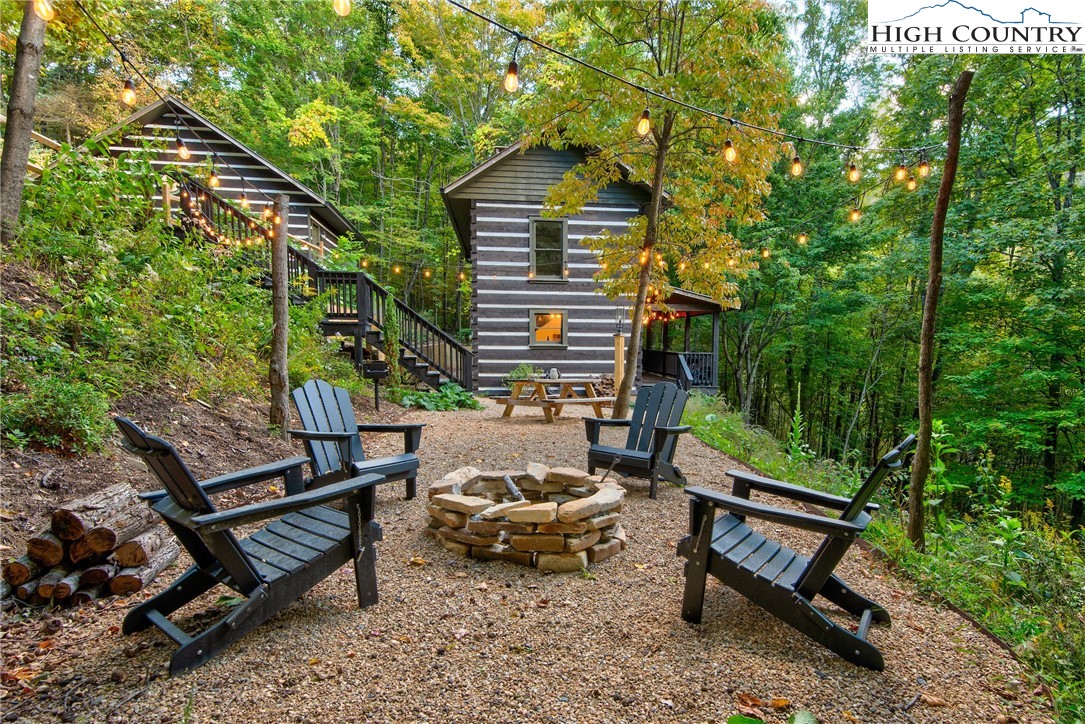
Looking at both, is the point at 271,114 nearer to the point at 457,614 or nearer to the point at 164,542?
the point at 164,542

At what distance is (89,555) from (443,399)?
746 cm

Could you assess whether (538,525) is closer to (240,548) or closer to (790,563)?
(790,563)

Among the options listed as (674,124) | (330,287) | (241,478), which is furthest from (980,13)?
(330,287)

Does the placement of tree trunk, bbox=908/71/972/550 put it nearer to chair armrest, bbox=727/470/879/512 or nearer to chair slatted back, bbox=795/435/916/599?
chair armrest, bbox=727/470/879/512

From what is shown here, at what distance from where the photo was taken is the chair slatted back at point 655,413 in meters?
4.66

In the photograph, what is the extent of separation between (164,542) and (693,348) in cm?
2113

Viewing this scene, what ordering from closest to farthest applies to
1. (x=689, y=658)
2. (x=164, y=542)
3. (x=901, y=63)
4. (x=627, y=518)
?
(x=689, y=658) < (x=164, y=542) < (x=627, y=518) < (x=901, y=63)

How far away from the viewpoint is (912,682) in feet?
6.77

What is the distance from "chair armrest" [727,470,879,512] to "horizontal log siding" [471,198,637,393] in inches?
370

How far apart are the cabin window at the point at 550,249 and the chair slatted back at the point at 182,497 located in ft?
34.9

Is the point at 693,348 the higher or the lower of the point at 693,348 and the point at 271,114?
the lower

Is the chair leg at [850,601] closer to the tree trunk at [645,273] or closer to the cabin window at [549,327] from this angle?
the tree trunk at [645,273]

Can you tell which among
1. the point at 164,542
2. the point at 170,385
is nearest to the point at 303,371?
the point at 170,385

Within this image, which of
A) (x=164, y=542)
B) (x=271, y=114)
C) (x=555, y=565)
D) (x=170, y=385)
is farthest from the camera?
(x=271, y=114)
